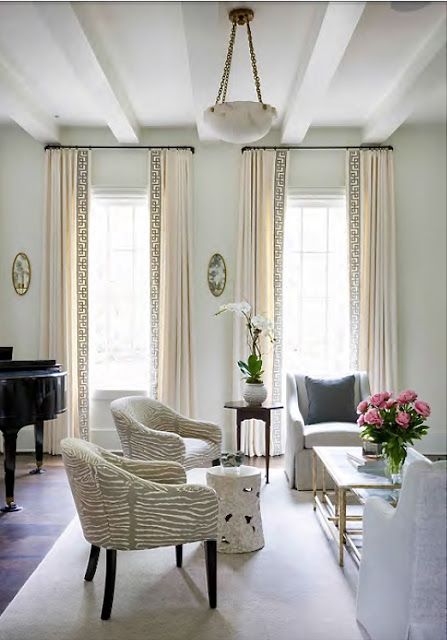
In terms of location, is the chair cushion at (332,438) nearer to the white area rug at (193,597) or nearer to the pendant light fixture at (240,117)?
the white area rug at (193,597)

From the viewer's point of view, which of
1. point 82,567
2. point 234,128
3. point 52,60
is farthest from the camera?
point 52,60

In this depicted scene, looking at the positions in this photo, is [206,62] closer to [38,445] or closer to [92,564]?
[92,564]

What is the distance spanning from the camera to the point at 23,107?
17.9ft

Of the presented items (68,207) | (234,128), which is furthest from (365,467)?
(68,207)

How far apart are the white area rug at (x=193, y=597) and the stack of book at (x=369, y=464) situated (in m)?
0.51

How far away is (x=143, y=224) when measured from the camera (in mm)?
6746

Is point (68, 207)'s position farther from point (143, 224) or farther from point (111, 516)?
point (111, 516)

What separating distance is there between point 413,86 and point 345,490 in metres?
3.04

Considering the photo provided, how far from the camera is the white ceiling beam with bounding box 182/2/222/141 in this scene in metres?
3.70

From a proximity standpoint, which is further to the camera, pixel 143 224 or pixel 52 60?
pixel 143 224

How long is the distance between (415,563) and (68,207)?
509 centimetres

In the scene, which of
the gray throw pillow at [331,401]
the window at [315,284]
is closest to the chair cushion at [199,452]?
the gray throw pillow at [331,401]

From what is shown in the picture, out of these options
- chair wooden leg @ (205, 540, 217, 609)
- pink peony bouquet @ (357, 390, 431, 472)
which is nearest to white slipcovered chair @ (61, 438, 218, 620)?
chair wooden leg @ (205, 540, 217, 609)

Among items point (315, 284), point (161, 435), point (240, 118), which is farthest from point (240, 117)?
point (315, 284)
